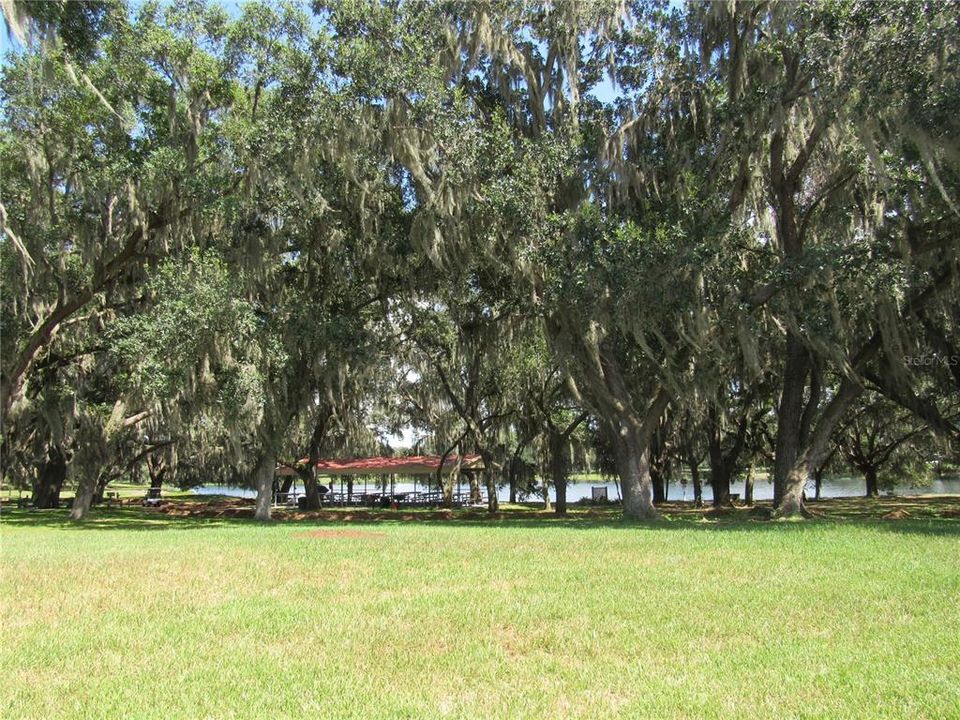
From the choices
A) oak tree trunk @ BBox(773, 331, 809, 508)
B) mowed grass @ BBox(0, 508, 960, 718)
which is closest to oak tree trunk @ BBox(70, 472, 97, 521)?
mowed grass @ BBox(0, 508, 960, 718)

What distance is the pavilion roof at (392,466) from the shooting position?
30688 millimetres

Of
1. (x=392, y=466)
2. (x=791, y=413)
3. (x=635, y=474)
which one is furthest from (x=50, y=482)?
(x=791, y=413)

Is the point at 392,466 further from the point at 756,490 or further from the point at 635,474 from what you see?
the point at 756,490

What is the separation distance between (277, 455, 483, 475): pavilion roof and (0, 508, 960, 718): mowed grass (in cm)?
2180

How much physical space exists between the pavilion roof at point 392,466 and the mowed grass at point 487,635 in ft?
71.5

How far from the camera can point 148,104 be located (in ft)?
48.1

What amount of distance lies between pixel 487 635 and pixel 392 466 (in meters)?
27.0

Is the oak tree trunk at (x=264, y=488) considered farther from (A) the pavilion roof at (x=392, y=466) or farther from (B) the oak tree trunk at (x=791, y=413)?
(B) the oak tree trunk at (x=791, y=413)

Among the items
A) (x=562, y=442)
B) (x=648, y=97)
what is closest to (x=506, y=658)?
(x=648, y=97)

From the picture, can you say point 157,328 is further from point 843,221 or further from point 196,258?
point 843,221

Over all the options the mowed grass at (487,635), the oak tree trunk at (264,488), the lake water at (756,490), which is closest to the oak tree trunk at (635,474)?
the mowed grass at (487,635)

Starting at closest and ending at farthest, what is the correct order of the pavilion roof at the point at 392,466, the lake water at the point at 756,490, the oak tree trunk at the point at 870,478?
the pavilion roof at the point at 392,466 → the oak tree trunk at the point at 870,478 → the lake water at the point at 756,490

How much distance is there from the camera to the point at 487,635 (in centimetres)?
479

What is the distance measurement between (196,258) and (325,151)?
133 inches
